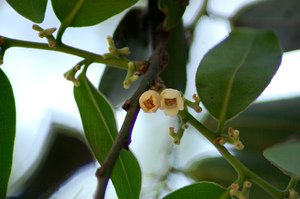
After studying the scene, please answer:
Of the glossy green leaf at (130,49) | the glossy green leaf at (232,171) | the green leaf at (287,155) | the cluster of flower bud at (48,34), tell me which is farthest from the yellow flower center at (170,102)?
the glossy green leaf at (232,171)

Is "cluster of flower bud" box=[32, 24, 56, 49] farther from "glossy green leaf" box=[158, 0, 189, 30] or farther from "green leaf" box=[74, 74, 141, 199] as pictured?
"glossy green leaf" box=[158, 0, 189, 30]

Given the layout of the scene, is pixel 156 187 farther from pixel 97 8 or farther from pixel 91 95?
pixel 97 8

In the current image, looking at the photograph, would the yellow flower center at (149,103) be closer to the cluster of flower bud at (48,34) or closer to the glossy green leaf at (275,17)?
Answer: the cluster of flower bud at (48,34)

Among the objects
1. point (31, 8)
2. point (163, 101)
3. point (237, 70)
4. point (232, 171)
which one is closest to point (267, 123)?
point (232, 171)

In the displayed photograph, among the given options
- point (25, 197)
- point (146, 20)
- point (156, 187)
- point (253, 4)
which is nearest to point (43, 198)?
point (25, 197)

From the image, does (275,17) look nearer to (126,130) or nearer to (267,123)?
(267,123)

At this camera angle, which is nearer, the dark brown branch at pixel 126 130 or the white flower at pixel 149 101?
the dark brown branch at pixel 126 130
